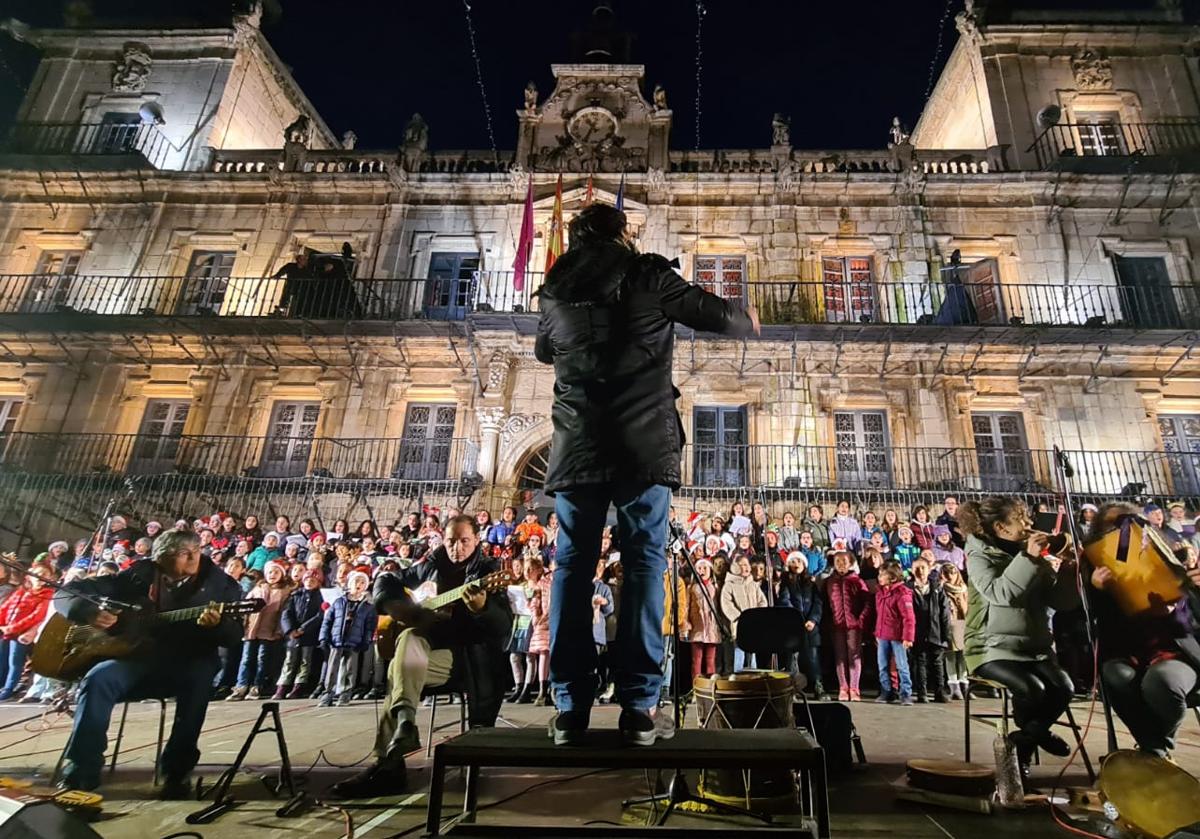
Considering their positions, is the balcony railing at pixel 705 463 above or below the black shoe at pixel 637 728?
above

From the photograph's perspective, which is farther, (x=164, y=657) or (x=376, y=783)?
(x=164, y=657)

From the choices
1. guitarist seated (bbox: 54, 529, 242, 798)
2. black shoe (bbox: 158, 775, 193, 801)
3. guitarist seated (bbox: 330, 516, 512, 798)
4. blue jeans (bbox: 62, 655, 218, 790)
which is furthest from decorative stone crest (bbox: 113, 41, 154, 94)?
black shoe (bbox: 158, 775, 193, 801)

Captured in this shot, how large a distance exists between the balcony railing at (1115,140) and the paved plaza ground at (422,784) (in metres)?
15.1

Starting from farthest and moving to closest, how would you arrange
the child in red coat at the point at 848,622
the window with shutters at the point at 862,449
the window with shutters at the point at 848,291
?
the window with shutters at the point at 848,291 → the window with shutters at the point at 862,449 → the child in red coat at the point at 848,622

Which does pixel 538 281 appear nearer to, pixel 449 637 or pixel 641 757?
pixel 449 637

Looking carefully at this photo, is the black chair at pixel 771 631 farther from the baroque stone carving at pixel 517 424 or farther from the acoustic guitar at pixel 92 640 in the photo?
the baroque stone carving at pixel 517 424

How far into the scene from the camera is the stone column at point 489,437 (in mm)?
12875

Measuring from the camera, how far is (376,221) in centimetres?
1605

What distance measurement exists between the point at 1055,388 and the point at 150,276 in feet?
74.6

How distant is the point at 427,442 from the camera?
44.8 feet

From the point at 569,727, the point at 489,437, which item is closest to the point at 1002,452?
the point at 489,437

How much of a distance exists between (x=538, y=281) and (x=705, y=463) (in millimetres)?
6353

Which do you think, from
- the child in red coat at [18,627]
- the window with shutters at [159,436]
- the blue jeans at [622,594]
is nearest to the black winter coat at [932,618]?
the blue jeans at [622,594]

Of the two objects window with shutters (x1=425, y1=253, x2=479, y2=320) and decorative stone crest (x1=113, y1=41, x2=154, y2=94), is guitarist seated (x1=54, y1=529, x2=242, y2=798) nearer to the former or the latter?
window with shutters (x1=425, y1=253, x2=479, y2=320)
